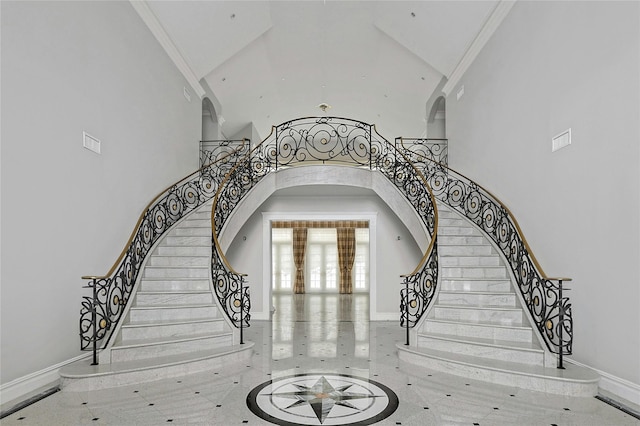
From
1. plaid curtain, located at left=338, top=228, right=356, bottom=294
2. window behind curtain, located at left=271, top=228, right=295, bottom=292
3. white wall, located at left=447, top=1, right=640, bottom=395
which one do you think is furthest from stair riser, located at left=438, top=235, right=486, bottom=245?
window behind curtain, located at left=271, top=228, right=295, bottom=292

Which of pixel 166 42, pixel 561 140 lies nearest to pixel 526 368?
pixel 561 140

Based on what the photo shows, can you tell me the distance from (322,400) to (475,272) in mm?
3283

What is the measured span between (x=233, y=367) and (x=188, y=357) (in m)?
0.57

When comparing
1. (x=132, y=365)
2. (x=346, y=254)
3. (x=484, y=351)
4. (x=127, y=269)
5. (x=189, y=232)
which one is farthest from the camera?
(x=346, y=254)

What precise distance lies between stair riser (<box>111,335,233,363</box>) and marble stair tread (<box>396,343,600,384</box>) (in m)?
2.61

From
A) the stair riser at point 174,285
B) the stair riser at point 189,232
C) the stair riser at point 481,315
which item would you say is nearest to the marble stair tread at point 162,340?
the stair riser at point 174,285

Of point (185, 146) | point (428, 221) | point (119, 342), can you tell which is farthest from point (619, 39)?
point (185, 146)

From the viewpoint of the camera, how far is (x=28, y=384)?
417 centimetres

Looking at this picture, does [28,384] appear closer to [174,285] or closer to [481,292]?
[174,285]

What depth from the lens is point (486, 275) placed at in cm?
636

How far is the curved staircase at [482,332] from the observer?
4410 millimetres

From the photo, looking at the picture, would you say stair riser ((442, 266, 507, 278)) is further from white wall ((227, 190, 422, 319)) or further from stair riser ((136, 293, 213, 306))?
white wall ((227, 190, 422, 319))

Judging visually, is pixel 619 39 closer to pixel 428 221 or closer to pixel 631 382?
pixel 631 382

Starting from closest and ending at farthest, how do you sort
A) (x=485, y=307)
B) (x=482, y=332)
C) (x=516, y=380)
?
(x=516, y=380) → (x=482, y=332) → (x=485, y=307)
